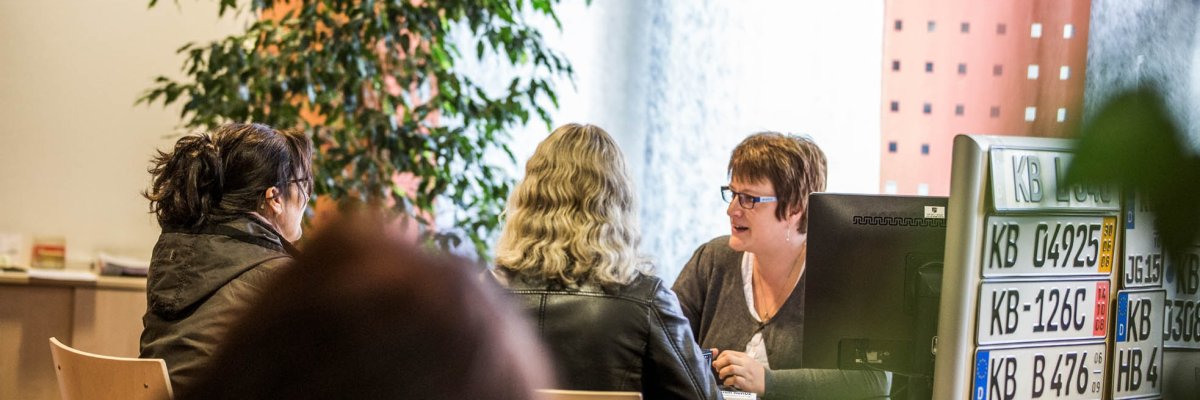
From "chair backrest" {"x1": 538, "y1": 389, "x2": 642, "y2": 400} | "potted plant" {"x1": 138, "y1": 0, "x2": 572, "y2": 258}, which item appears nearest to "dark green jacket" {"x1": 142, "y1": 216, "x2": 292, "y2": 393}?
"chair backrest" {"x1": 538, "y1": 389, "x2": 642, "y2": 400}

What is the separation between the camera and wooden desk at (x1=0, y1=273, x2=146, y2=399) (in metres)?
4.25

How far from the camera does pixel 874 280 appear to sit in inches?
82.0

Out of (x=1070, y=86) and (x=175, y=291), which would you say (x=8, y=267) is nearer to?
(x=175, y=291)

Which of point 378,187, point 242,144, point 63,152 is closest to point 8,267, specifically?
point 63,152

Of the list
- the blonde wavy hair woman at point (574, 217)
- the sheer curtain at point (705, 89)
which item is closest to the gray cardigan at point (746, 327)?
the blonde wavy hair woman at point (574, 217)

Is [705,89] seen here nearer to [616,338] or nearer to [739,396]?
[739,396]

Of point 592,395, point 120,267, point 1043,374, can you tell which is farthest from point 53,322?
point 1043,374

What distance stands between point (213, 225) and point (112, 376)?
44 centimetres

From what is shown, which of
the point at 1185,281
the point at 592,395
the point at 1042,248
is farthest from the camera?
the point at 592,395

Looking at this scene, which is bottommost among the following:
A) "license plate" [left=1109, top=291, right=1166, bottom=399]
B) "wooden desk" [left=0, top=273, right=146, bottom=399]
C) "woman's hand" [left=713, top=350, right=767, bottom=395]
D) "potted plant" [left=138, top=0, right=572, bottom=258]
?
"wooden desk" [left=0, top=273, right=146, bottom=399]

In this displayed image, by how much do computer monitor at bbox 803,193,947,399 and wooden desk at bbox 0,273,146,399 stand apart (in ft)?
9.77

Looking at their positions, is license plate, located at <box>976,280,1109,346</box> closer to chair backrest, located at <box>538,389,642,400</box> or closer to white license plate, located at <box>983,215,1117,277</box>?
white license plate, located at <box>983,215,1117,277</box>

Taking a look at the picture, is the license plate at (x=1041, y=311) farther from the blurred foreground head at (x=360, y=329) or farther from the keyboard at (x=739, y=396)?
the blurred foreground head at (x=360, y=329)

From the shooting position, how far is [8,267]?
14.7 feet
